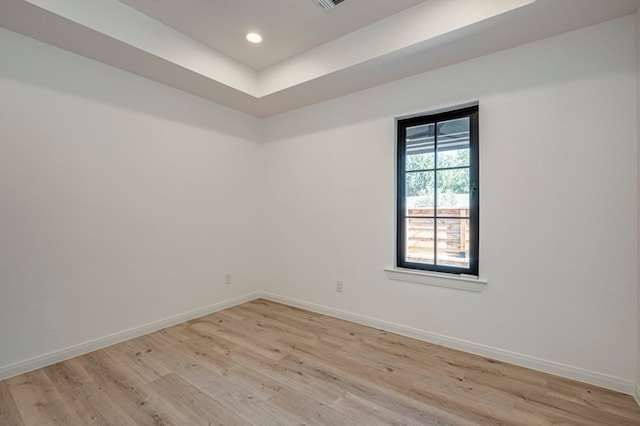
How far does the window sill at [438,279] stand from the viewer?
2.52 metres

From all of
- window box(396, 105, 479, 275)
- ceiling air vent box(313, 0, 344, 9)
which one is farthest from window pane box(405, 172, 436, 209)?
ceiling air vent box(313, 0, 344, 9)

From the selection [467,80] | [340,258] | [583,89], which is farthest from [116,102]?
[583,89]

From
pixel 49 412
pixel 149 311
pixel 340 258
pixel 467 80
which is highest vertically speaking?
pixel 467 80

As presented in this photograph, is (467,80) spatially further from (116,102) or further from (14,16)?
(14,16)

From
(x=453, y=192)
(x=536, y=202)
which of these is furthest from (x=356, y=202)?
(x=536, y=202)

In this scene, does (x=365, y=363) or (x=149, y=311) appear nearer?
(x=365, y=363)

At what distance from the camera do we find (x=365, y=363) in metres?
2.38

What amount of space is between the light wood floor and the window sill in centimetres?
57

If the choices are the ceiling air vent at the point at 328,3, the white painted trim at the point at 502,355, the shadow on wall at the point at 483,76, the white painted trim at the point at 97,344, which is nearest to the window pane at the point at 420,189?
the shadow on wall at the point at 483,76

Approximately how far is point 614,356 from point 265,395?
95.6 inches

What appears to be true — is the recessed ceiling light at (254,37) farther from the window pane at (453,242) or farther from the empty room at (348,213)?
the window pane at (453,242)

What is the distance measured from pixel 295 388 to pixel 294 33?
2954 mm

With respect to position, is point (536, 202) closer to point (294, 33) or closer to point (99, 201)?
point (294, 33)

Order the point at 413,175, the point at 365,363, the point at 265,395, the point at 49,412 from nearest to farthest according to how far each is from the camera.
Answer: the point at 49,412 → the point at 265,395 → the point at 365,363 → the point at 413,175
